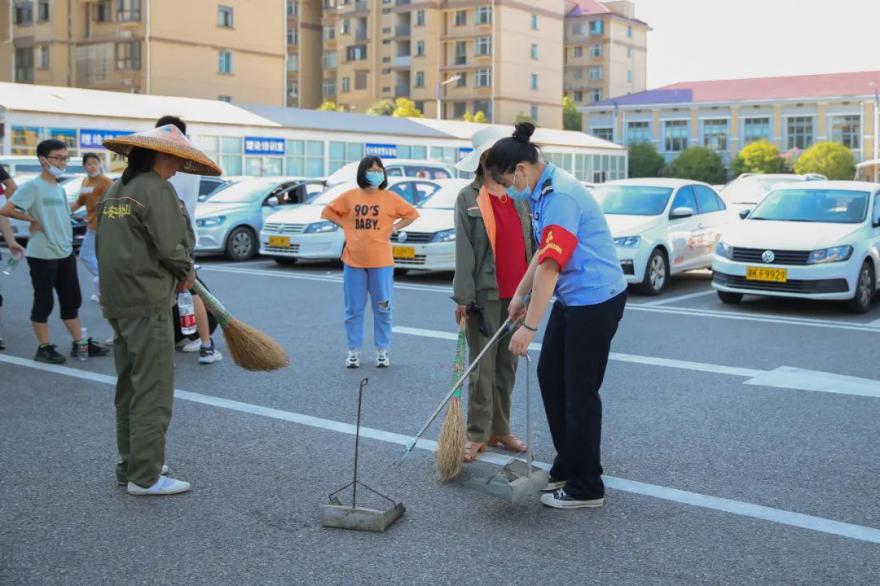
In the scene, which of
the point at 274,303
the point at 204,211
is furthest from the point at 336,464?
the point at 204,211

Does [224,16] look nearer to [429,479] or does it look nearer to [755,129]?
[755,129]

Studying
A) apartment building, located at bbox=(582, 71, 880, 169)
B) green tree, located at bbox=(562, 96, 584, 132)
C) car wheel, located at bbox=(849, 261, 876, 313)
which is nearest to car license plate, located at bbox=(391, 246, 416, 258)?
car wheel, located at bbox=(849, 261, 876, 313)

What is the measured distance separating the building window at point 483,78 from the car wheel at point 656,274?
72.7 m

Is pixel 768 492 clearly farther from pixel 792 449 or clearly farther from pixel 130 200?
pixel 130 200

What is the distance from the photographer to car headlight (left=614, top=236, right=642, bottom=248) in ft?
47.4

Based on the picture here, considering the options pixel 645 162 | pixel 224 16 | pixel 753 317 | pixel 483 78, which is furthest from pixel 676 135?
pixel 753 317

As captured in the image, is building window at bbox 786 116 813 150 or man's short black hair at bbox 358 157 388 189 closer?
man's short black hair at bbox 358 157 388 189

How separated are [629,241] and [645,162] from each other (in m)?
66.1

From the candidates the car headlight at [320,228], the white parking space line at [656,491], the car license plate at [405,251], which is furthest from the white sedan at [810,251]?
the white parking space line at [656,491]

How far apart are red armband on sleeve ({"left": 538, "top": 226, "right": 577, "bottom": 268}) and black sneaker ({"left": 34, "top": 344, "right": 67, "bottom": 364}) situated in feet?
18.6

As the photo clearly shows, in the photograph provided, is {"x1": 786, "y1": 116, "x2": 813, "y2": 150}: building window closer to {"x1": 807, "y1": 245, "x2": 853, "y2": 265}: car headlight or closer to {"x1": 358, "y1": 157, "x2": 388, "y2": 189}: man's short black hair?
{"x1": 807, "y1": 245, "x2": 853, "y2": 265}: car headlight

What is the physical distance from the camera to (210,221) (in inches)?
782

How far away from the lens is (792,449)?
6.38 m

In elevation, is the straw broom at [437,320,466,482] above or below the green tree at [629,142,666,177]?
below
